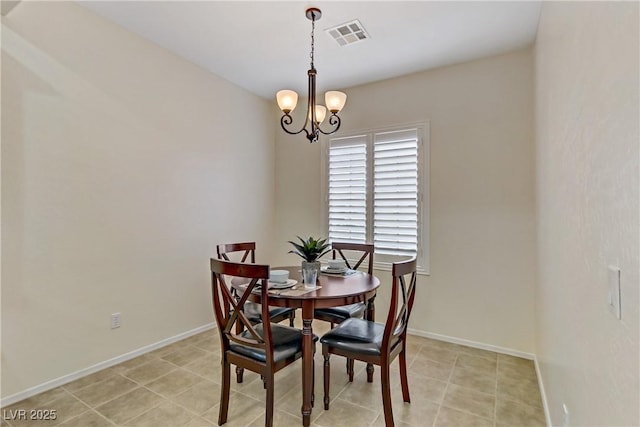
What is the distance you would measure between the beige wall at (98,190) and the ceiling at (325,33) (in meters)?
0.32

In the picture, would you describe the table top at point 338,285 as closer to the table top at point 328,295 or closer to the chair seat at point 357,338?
the table top at point 328,295

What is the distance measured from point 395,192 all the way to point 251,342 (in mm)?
2339

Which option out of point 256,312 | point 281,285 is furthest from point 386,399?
point 256,312

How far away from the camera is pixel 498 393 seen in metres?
2.37

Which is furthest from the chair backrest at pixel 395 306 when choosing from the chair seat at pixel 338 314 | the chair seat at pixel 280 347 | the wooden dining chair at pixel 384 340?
the chair seat at pixel 338 314

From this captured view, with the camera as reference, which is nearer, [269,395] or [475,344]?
[269,395]

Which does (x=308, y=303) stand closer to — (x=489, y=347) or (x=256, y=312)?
(x=256, y=312)

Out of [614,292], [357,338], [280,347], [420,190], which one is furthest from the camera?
[420,190]

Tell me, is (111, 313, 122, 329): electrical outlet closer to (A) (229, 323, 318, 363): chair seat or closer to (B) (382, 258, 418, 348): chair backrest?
(A) (229, 323, 318, 363): chair seat

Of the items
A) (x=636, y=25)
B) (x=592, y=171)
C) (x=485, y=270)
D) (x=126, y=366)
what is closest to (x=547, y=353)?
(x=485, y=270)

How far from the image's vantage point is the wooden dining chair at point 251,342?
1.80 metres

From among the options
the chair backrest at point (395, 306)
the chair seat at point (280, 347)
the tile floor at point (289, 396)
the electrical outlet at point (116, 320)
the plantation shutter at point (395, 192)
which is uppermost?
the plantation shutter at point (395, 192)

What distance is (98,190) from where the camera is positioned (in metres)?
2.64

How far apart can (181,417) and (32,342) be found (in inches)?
49.2
